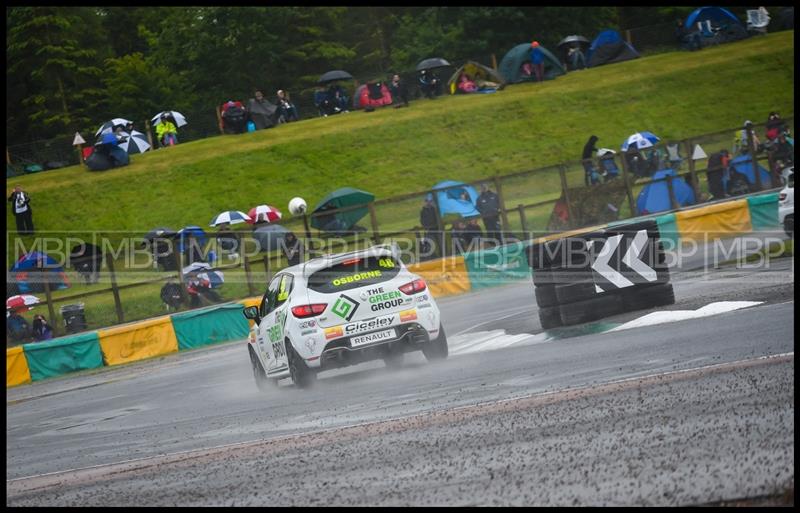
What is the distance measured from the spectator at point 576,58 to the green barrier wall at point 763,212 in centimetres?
Result: 2790

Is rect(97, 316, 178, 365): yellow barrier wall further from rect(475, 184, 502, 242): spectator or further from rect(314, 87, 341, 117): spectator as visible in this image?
rect(314, 87, 341, 117): spectator

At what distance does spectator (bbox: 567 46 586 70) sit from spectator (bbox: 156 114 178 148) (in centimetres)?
1995

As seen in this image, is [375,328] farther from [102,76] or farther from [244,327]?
[102,76]

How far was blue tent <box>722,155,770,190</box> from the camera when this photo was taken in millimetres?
27156

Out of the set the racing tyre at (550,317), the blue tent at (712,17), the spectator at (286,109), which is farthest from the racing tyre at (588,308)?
the blue tent at (712,17)

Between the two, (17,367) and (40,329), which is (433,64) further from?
(17,367)

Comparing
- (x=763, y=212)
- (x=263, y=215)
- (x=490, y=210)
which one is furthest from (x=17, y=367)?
(x=763, y=212)

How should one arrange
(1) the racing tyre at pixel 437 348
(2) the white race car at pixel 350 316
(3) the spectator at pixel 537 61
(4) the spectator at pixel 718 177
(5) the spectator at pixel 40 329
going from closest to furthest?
(2) the white race car at pixel 350 316 → (1) the racing tyre at pixel 437 348 → (5) the spectator at pixel 40 329 → (4) the spectator at pixel 718 177 → (3) the spectator at pixel 537 61

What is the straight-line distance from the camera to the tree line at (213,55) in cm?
6109

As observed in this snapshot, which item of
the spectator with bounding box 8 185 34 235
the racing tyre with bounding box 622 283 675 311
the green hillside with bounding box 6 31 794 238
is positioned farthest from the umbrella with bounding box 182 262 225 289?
the green hillside with bounding box 6 31 794 238

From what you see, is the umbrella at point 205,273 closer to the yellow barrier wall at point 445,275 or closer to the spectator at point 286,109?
the yellow barrier wall at point 445,275

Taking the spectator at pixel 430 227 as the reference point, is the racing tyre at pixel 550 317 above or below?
below

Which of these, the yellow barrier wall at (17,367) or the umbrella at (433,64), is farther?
the umbrella at (433,64)

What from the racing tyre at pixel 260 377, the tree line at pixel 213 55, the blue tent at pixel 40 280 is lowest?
the racing tyre at pixel 260 377
